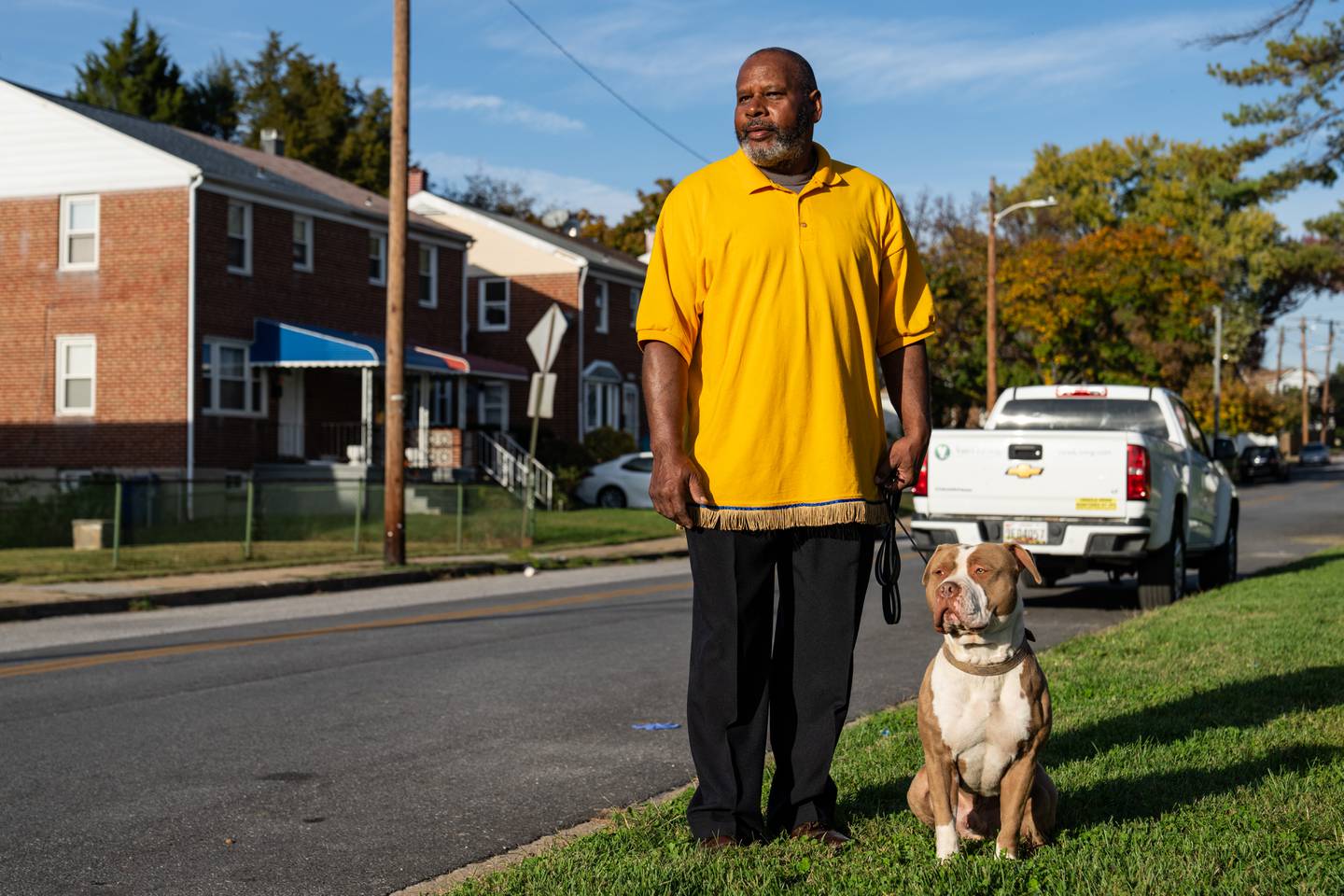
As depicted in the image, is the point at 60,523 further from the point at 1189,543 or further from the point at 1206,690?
the point at 1206,690

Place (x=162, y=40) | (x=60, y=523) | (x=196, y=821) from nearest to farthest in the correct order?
1. (x=196, y=821)
2. (x=60, y=523)
3. (x=162, y=40)

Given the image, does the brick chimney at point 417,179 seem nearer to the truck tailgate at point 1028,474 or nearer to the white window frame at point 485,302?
the white window frame at point 485,302

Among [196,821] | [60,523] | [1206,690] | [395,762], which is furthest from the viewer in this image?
[60,523]

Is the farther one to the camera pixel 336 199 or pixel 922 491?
pixel 336 199

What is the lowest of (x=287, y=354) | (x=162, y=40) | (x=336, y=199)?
(x=287, y=354)

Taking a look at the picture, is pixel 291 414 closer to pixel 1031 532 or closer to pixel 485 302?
pixel 485 302

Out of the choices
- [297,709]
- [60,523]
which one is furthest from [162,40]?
[297,709]

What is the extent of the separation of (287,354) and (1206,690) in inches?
965

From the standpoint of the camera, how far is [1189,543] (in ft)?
45.9

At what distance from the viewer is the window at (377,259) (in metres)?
33.6

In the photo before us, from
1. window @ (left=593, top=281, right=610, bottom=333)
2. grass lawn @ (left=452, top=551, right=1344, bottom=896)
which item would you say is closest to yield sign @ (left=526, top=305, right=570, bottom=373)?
grass lawn @ (left=452, top=551, right=1344, bottom=896)

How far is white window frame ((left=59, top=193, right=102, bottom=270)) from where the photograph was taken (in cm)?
2934

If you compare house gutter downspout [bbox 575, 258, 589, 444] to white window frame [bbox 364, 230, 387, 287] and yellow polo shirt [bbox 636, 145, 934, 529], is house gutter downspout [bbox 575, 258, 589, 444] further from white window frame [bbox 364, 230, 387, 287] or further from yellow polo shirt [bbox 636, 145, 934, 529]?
yellow polo shirt [bbox 636, 145, 934, 529]

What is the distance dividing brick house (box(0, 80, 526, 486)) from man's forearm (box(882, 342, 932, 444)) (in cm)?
2514
